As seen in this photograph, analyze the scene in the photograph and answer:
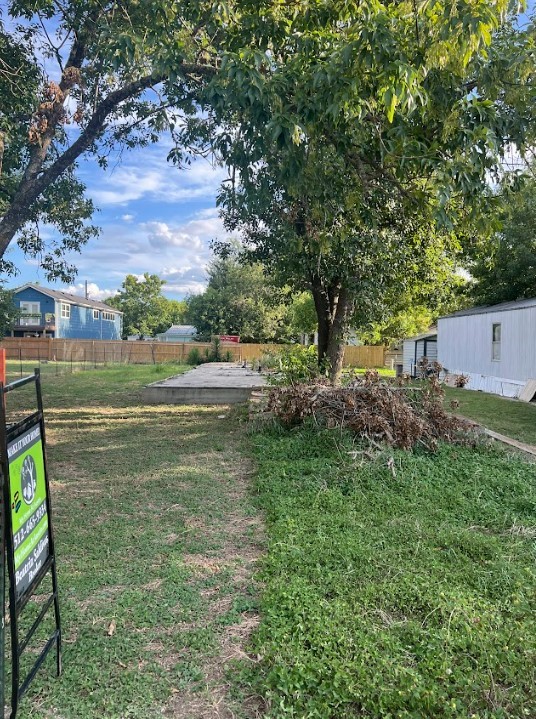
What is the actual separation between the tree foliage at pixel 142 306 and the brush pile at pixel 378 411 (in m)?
53.7

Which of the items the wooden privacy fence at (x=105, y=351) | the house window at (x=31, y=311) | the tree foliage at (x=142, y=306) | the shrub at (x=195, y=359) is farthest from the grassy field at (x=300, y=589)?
the tree foliage at (x=142, y=306)

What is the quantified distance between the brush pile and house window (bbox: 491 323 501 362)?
9954mm

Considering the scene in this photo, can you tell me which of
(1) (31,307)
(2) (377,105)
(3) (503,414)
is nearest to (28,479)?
(2) (377,105)

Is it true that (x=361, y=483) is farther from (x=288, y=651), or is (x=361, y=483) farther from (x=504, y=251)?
(x=504, y=251)

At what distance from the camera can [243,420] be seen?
8.84 m

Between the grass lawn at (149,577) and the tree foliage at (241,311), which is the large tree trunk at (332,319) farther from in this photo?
the tree foliage at (241,311)

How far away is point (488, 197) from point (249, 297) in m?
32.1

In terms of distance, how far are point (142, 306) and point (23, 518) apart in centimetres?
6027

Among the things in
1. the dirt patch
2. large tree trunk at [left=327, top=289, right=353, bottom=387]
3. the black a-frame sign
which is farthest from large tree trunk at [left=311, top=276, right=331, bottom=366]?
the black a-frame sign

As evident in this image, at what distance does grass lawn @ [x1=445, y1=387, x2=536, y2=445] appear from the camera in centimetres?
836

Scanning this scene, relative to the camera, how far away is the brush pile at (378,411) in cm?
572

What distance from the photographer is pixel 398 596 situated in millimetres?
2715

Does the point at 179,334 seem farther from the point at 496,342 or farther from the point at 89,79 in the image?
the point at 89,79

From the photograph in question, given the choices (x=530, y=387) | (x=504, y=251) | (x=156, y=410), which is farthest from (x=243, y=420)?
(x=504, y=251)
